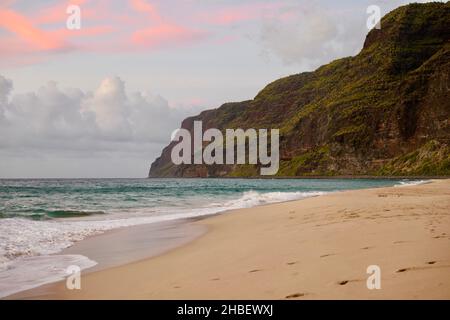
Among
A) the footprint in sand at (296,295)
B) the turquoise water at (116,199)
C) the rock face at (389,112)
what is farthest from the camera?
the rock face at (389,112)

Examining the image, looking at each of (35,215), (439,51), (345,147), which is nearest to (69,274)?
(35,215)

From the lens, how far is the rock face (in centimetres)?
11875

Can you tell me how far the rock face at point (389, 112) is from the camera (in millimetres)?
118750

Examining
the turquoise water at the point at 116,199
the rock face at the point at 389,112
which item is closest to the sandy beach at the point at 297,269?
the turquoise water at the point at 116,199

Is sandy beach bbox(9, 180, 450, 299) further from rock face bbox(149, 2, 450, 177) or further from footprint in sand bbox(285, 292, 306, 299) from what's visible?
rock face bbox(149, 2, 450, 177)

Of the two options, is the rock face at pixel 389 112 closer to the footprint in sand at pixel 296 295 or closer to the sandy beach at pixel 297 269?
the sandy beach at pixel 297 269

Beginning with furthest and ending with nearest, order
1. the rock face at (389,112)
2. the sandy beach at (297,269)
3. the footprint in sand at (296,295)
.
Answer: the rock face at (389,112) → the sandy beach at (297,269) → the footprint in sand at (296,295)

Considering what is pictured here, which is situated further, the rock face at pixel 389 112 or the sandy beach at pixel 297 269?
the rock face at pixel 389 112

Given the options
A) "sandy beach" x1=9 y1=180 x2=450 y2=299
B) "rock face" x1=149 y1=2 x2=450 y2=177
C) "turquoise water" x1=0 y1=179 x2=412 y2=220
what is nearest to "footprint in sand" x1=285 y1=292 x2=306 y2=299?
"sandy beach" x1=9 y1=180 x2=450 y2=299

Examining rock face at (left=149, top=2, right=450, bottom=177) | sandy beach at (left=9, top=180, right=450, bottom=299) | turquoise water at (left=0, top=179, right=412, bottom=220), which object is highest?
rock face at (left=149, top=2, right=450, bottom=177)

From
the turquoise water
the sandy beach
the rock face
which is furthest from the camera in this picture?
the rock face
